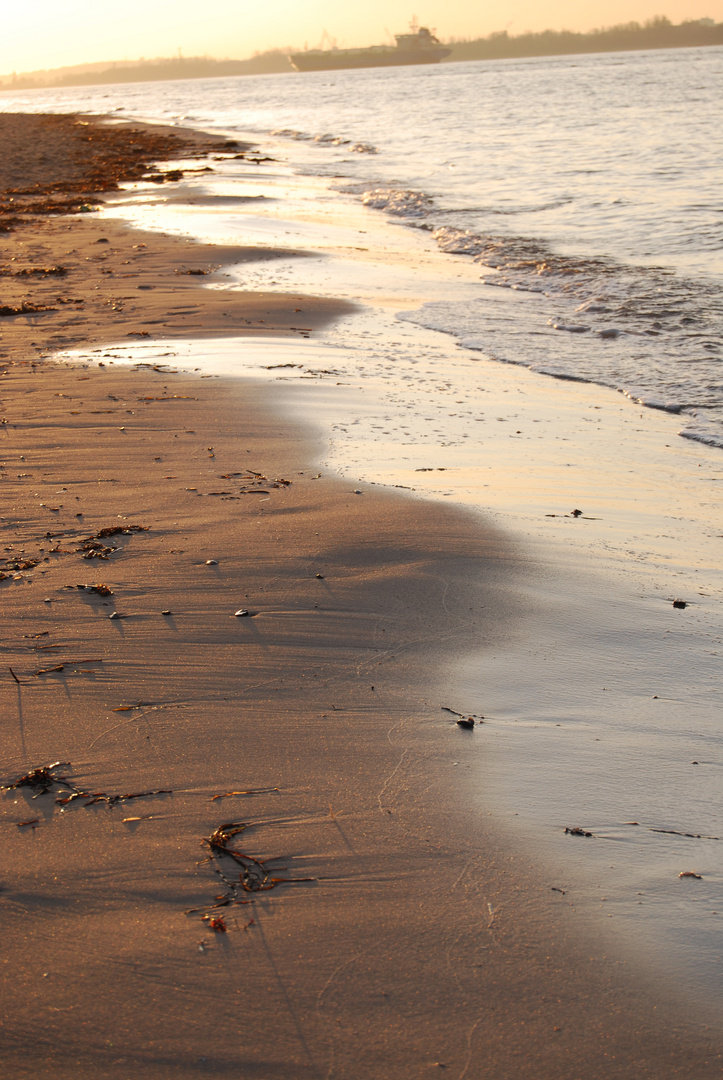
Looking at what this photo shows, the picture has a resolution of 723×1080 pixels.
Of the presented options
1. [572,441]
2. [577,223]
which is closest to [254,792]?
[572,441]

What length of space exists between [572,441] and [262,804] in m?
3.69

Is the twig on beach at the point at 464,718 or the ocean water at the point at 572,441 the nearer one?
the ocean water at the point at 572,441

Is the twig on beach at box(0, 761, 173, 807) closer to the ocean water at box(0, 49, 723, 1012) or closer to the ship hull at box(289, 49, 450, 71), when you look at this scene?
the ocean water at box(0, 49, 723, 1012)

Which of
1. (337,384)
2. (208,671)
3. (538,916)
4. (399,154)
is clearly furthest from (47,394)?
(399,154)

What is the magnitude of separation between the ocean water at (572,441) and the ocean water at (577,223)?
6cm

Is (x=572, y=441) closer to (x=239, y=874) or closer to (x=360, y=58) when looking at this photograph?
(x=239, y=874)

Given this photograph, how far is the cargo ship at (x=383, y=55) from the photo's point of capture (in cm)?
16650

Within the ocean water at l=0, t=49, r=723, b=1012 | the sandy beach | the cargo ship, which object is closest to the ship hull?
the cargo ship

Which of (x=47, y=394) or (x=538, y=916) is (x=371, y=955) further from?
(x=47, y=394)

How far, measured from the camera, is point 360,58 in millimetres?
167875

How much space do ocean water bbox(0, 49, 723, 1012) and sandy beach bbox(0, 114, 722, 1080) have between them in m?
0.19

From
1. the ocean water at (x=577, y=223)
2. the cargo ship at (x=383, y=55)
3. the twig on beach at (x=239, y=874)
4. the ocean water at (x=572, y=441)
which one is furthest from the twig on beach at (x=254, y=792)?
the cargo ship at (x=383, y=55)

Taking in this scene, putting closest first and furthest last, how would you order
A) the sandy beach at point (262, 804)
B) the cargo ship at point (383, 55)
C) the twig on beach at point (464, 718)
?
the sandy beach at point (262, 804) → the twig on beach at point (464, 718) → the cargo ship at point (383, 55)

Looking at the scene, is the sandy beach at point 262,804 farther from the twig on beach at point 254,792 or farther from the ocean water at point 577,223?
the ocean water at point 577,223
